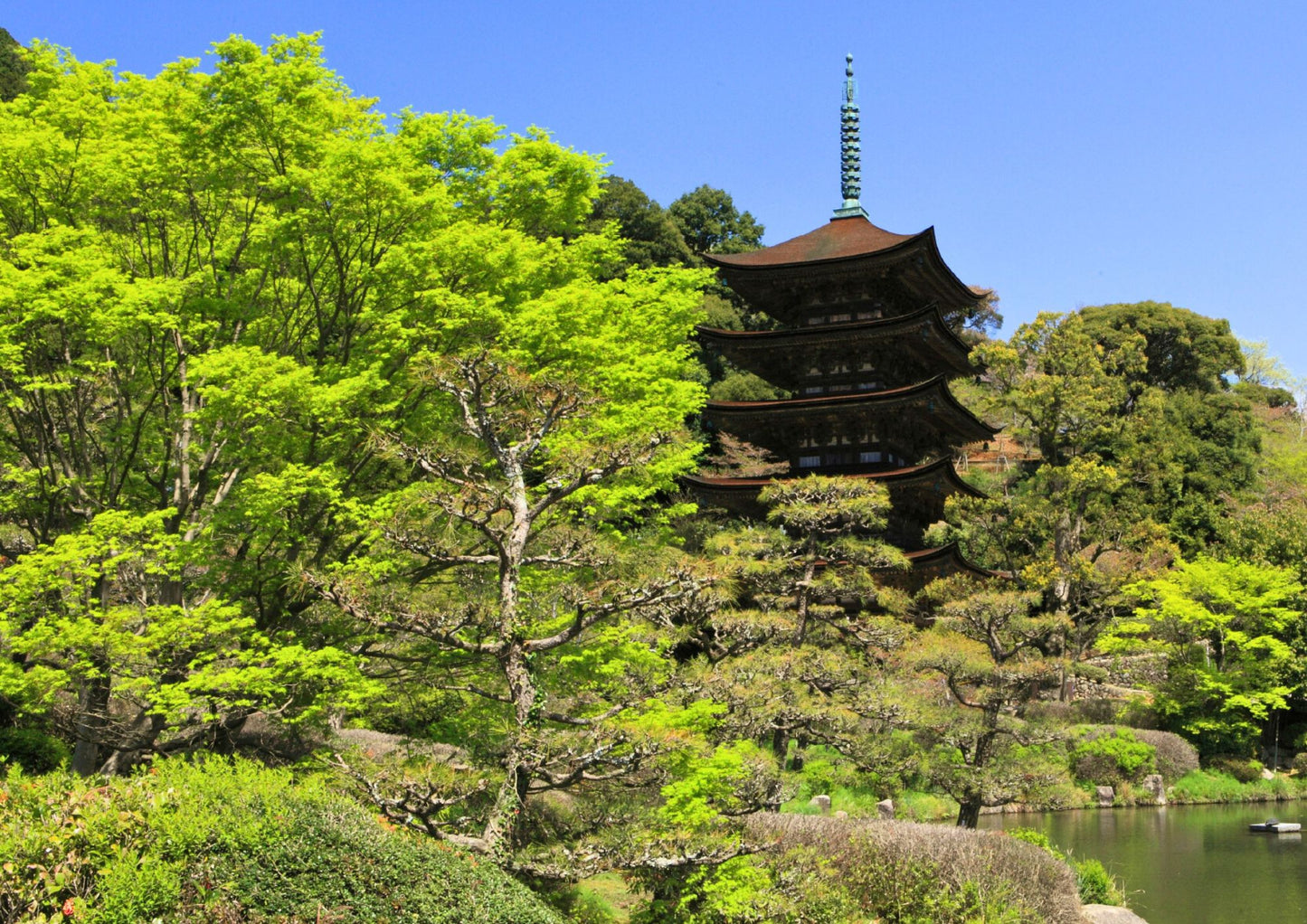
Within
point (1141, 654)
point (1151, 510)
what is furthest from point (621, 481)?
point (1151, 510)

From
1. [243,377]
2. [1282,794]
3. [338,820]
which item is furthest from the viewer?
[1282,794]

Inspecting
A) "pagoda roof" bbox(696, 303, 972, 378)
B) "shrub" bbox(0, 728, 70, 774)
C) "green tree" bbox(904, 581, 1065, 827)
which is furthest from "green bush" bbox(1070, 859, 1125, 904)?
"pagoda roof" bbox(696, 303, 972, 378)

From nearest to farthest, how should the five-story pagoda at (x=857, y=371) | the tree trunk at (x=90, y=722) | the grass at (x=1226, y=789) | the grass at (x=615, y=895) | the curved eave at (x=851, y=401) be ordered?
1. the grass at (x=615, y=895)
2. the tree trunk at (x=90, y=722)
3. the curved eave at (x=851, y=401)
4. the grass at (x=1226, y=789)
5. the five-story pagoda at (x=857, y=371)

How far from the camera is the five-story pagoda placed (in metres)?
31.5

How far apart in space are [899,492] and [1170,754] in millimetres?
10475

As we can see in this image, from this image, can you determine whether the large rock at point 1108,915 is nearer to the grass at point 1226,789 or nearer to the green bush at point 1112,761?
the green bush at point 1112,761

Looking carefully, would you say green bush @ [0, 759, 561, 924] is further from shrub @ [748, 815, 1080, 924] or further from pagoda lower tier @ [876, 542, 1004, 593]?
pagoda lower tier @ [876, 542, 1004, 593]

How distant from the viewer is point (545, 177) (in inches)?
742

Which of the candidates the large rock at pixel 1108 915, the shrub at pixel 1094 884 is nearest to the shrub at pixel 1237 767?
the shrub at pixel 1094 884

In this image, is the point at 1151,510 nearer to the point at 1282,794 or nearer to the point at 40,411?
the point at 1282,794

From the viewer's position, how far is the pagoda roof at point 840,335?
31.7 m

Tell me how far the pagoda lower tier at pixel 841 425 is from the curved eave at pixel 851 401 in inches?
0.9

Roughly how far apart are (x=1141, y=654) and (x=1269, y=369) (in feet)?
102

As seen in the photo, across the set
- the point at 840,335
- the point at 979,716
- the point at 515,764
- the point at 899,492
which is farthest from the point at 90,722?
the point at 840,335
